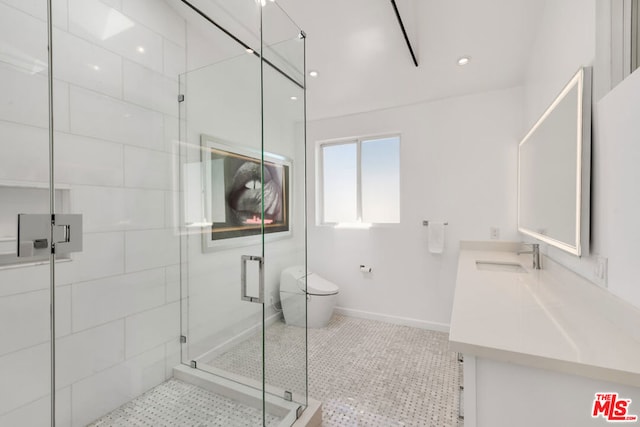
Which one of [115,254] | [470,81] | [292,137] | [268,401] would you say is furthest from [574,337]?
[470,81]

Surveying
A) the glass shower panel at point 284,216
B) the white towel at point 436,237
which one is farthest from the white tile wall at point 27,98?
the white towel at point 436,237

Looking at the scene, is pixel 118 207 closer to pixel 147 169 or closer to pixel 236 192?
pixel 147 169

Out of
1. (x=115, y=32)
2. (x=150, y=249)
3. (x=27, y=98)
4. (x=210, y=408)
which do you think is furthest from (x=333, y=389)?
(x=115, y=32)

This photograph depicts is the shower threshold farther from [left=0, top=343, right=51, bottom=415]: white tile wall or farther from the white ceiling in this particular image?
the white ceiling

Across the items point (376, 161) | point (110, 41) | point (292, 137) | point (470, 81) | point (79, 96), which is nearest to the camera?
point (79, 96)

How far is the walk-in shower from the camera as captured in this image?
4.15 ft

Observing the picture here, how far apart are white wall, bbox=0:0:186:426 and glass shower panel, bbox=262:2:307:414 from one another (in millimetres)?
718

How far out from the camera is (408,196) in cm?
304

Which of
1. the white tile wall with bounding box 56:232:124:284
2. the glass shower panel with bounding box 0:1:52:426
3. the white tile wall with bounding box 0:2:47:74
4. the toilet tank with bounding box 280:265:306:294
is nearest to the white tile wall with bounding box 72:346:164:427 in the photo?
the glass shower panel with bounding box 0:1:52:426

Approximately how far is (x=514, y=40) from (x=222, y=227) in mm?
2516

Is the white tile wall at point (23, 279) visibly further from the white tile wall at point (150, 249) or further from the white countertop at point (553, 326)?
the white countertop at point (553, 326)

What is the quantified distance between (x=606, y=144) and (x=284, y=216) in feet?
5.51

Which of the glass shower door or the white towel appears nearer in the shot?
the glass shower door

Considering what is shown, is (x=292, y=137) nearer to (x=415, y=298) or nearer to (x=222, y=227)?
(x=222, y=227)
